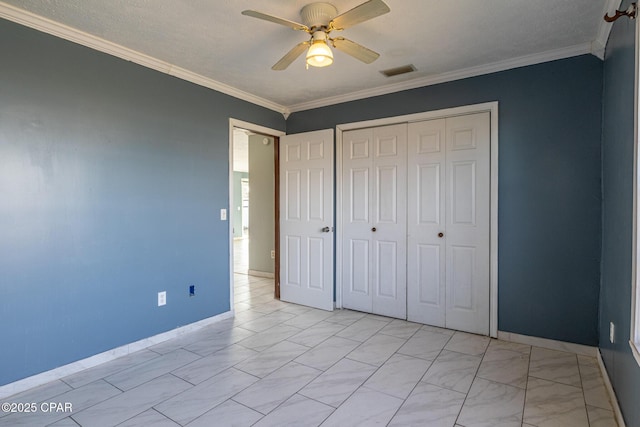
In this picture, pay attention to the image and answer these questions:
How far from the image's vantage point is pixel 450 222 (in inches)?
128

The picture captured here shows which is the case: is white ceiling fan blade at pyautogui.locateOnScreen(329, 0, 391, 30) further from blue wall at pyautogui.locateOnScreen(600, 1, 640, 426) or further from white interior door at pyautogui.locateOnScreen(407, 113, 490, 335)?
white interior door at pyautogui.locateOnScreen(407, 113, 490, 335)

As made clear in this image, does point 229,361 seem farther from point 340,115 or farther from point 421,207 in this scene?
point 340,115

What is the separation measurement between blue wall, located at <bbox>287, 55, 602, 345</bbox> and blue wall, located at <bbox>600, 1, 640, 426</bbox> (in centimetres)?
14

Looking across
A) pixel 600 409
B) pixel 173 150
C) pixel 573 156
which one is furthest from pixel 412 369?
pixel 173 150

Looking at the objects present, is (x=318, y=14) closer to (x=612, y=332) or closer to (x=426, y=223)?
(x=426, y=223)

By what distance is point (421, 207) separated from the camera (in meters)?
3.42

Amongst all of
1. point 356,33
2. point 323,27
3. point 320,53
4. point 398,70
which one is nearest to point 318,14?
point 323,27

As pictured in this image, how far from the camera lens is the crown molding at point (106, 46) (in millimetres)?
2160

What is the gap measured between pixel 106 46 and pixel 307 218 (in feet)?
8.32

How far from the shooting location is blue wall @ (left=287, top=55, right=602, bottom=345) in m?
2.65

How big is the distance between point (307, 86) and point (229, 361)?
9.03ft

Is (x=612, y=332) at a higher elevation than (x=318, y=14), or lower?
lower

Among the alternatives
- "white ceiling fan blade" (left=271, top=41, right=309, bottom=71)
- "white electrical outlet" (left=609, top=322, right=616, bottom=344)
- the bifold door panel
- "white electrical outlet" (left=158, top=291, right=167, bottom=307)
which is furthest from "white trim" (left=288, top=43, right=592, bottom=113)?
"white electrical outlet" (left=158, top=291, right=167, bottom=307)

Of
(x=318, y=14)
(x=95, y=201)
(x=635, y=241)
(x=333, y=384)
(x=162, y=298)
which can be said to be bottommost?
(x=333, y=384)
